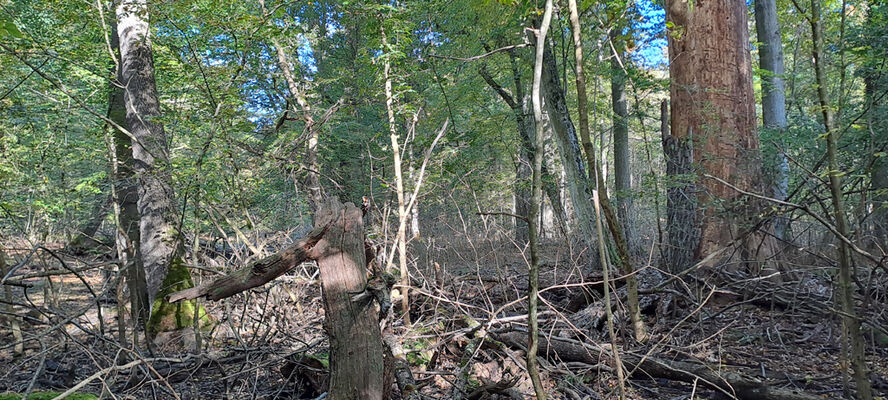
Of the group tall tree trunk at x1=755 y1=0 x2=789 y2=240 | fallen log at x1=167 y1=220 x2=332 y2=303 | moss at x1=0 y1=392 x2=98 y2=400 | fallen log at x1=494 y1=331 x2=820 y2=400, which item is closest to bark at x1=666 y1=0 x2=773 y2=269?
fallen log at x1=494 y1=331 x2=820 y2=400

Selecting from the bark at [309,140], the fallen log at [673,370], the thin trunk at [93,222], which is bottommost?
the fallen log at [673,370]

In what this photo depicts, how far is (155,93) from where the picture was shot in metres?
7.02

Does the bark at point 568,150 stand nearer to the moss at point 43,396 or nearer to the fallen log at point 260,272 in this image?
the fallen log at point 260,272

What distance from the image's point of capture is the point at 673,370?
11.6ft

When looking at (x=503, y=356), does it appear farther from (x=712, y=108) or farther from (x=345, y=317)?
(x=712, y=108)

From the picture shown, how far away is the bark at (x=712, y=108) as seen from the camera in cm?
530

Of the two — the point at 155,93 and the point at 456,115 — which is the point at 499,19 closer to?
the point at 155,93

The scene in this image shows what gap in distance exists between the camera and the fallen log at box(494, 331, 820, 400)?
309cm

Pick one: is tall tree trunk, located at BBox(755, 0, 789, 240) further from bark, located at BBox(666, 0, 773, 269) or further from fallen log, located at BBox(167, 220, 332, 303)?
fallen log, located at BBox(167, 220, 332, 303)

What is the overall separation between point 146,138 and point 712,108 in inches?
288

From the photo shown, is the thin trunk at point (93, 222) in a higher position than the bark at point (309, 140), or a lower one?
lower

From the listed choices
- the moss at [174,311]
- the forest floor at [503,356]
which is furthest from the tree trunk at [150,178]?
the forest floor at [503,356]

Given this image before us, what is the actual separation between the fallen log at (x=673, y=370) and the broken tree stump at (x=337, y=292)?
1.49 meters

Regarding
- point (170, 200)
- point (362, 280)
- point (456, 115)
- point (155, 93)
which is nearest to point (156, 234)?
point (170, 200)
